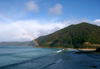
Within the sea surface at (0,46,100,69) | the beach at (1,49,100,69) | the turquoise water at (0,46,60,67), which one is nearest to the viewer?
the beach at (1,49,100,69)

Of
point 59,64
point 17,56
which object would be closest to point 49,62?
point 59,64

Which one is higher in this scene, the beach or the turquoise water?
the turquoise water

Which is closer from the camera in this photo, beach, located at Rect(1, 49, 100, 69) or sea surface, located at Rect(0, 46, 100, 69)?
beach, located at Rect(1, 49, 100, 69)

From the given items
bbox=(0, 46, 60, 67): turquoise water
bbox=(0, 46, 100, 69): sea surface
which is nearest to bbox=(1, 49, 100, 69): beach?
bbox=(0, 46, 100, 69): sea surface

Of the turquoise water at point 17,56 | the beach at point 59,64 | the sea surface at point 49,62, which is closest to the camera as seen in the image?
the beach at point 59,64

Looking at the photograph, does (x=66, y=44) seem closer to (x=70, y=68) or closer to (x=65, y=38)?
(x=65, y=38)

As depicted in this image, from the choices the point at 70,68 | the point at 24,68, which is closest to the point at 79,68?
the point at 70,68

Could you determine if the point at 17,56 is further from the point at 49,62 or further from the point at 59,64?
the point at 59,64

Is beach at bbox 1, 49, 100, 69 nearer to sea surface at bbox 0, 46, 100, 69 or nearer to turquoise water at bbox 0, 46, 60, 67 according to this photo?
sea surface at bbox 0, 46, 100, 69

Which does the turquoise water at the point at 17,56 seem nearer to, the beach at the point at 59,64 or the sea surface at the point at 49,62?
the sea surface at the point at 49,62

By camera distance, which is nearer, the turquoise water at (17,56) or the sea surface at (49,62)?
the sea surface at (49,62)

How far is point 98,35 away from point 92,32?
9289 mm

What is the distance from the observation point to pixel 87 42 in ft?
411

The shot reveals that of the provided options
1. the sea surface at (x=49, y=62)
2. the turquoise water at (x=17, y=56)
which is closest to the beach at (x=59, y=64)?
the sea surface at (x=49, y=62)
